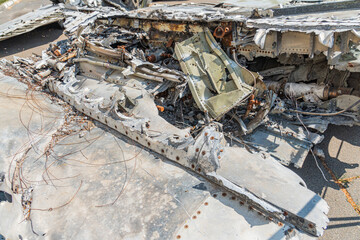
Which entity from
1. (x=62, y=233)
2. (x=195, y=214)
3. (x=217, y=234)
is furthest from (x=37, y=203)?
(x=217, y=234)

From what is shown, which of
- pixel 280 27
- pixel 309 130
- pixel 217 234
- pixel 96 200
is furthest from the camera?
pixel 309 130

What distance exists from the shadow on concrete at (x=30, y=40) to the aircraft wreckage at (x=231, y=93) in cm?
495

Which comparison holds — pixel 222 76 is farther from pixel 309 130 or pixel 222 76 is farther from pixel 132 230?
pixel 132 230

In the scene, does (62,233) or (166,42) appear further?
(166,42)

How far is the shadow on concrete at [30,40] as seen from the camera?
11102 mm

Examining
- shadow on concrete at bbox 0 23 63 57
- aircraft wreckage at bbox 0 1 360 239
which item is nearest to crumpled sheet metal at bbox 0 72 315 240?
aircraft wreckage at bbox 0 1 360 239

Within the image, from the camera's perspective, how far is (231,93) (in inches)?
207

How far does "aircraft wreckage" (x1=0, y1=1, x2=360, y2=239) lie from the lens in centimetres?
351

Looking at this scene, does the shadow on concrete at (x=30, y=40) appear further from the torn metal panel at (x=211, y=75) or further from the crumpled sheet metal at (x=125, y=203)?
the torn metal panel at (x=211, y=75)

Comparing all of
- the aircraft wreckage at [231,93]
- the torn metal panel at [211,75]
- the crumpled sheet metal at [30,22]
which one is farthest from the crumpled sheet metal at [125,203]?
the crumpled sheet metal at [30,22]

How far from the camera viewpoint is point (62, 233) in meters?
3.21

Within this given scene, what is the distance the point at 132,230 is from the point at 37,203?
1.61m

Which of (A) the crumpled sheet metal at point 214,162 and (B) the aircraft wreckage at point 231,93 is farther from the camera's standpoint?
(B) the aircraft wreckage at point 231,93

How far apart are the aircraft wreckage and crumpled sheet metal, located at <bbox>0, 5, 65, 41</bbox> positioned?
4135mm
